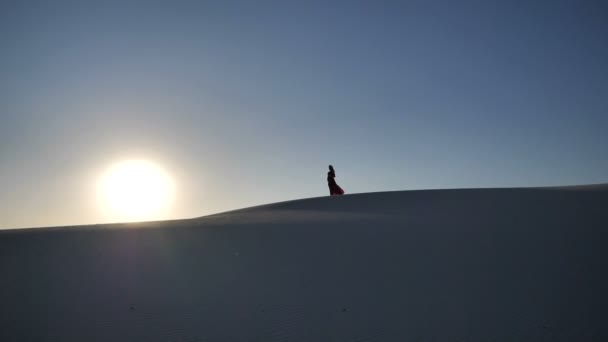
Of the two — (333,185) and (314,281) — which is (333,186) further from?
(314,281)

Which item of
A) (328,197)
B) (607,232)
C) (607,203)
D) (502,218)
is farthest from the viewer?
(328,197)

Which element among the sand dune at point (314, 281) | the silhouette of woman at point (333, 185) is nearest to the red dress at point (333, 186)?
the silhouette of woman at point (333, 185)

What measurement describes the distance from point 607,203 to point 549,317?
23.7 ft

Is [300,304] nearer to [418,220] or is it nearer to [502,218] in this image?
[418,220]

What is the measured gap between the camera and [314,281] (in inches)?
196

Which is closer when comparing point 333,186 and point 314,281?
point 314,281

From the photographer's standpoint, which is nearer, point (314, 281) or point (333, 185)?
point (314, 281)

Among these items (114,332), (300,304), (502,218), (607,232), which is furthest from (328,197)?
(114,332)

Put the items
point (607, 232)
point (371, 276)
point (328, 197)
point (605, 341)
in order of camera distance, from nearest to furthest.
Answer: point (605, 341), point (371, 276), point (607, 232), point (328, 197)

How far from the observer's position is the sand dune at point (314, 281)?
374 cm

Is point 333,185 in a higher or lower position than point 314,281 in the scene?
higher

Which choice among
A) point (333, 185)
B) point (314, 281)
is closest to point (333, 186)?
point (333, 185)

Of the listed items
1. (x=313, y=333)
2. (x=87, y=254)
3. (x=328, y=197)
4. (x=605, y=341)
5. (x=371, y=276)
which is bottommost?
(x=605, y=341)

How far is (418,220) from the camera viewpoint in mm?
8469
